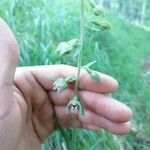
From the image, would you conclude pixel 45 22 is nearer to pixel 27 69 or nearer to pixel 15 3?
pixel 15 3

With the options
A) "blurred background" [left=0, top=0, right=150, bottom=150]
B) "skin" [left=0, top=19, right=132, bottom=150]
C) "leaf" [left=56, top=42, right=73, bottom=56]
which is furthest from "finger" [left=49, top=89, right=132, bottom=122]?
"blurred background" [left=0, top=0, right=150, bottom=150]

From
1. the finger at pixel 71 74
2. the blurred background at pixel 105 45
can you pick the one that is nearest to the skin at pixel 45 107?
the finger at pixel 71 74

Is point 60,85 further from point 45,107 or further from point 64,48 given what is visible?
point 45,107

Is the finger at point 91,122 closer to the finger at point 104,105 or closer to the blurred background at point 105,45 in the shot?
the finger at point 104,105

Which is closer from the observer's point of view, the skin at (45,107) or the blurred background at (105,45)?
the skin at (45,107)

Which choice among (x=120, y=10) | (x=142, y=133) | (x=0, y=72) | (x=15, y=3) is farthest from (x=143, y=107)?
(x=0, y=72)

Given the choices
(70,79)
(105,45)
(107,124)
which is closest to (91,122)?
(107,124)
